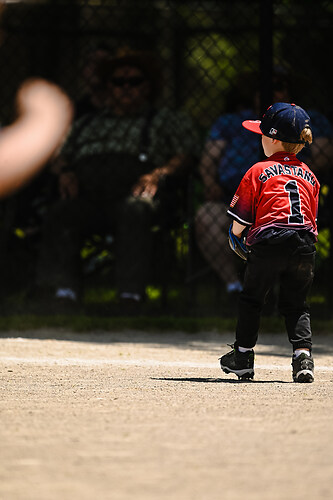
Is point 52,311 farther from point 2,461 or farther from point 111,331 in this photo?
point 2,461

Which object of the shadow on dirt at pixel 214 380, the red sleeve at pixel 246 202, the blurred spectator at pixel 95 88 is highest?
the blurred spectator at pixel 95 88

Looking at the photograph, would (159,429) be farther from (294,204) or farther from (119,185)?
(119,185)

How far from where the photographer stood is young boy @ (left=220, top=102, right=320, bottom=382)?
4.68 m

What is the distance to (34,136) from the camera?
8.03 meters

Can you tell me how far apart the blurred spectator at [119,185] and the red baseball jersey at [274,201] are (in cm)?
241

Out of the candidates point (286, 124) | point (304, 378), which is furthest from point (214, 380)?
point (286, 124)

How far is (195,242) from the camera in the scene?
7465 mm

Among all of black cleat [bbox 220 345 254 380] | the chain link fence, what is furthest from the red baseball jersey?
the chain link fence

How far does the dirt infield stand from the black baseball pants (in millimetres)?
230

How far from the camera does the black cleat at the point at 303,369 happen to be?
468 cm

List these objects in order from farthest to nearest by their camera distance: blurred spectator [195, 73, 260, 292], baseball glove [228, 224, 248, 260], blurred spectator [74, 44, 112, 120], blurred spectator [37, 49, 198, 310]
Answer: blurred spectator [74, 44, 112, 120] < blurred spectator [195, 73, 260, 292] < blurred spectator [37, 49, 198, 310] < baseball glove [228, 224, 248, 260]

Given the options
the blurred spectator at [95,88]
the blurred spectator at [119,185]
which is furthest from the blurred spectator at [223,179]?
the blurred spectator at [95,88]

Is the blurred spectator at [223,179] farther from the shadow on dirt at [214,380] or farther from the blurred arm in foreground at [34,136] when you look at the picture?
the shadow on dirt at [214,380]

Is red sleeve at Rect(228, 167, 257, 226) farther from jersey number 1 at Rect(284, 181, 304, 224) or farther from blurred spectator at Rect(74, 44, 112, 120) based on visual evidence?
blurred spectator at Rect(74, 44, 112, 120)
